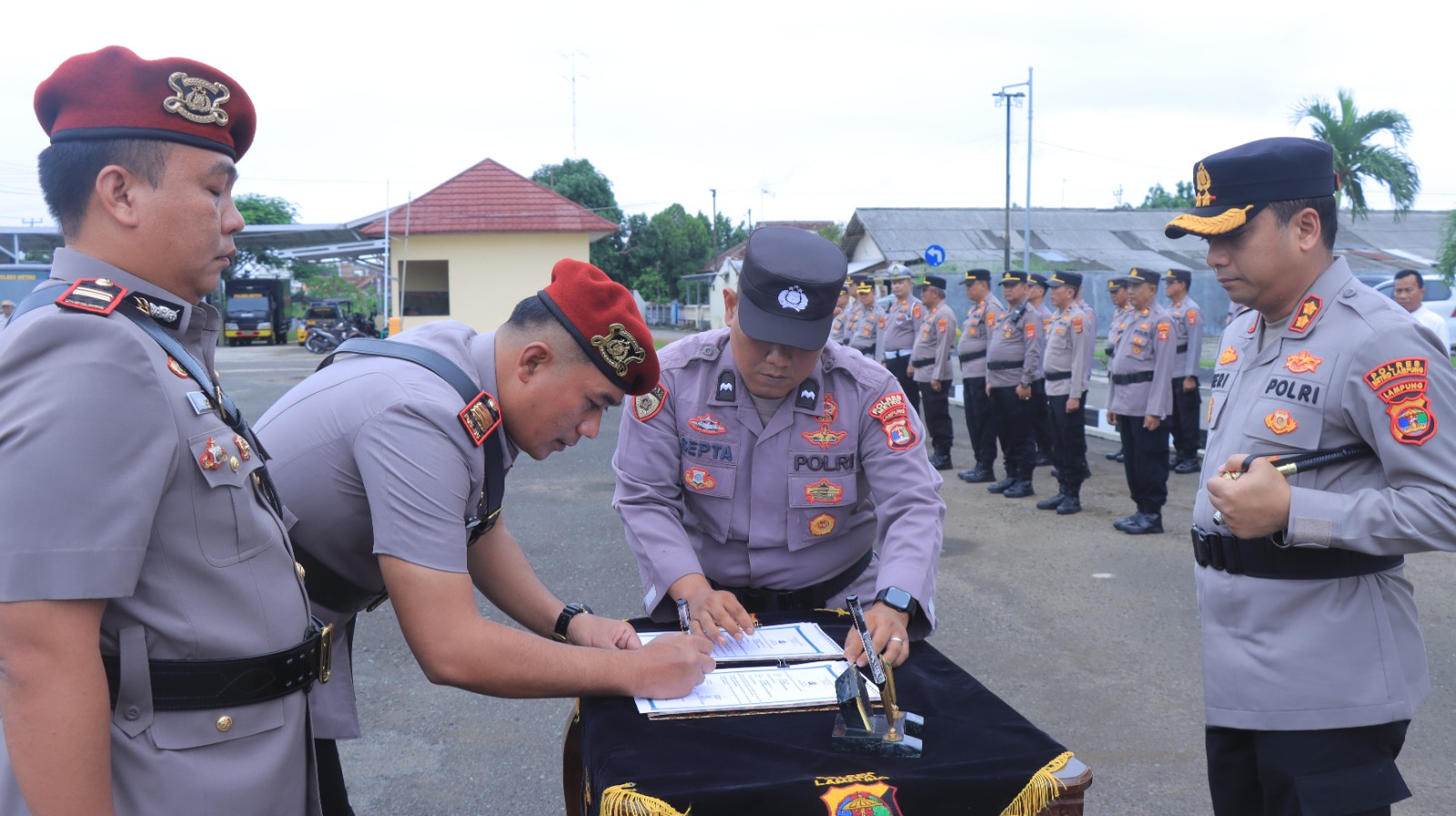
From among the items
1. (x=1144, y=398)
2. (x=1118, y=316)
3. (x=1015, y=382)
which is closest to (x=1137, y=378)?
(x=1144, y=398)

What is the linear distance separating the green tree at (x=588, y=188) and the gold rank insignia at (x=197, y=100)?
3863 centimetres

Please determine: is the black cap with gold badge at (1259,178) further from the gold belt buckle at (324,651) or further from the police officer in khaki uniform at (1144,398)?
the police officer in khaki uniform at (1144,398)

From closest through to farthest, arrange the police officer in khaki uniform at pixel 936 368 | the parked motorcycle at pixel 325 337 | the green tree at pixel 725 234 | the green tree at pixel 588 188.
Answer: the police officer in khaki uniform at pixel 936 368, the parked motorcycle at pixel 325 337, the green tree at pixel 588 188, the green tree at pixel 725 234

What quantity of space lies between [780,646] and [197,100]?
1.46m

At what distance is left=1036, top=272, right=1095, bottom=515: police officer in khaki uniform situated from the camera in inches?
301

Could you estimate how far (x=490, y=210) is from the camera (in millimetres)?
22359

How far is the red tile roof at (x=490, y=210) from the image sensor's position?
71.9 feet

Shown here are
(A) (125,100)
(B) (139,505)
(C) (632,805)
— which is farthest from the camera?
(C) (632,805)

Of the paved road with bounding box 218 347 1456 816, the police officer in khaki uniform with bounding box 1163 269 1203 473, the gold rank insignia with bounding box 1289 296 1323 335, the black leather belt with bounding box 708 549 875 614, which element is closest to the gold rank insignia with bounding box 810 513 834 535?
the black leather belt with bounding box 708 549 875 614

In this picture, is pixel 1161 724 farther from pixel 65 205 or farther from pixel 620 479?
pixel 65 205

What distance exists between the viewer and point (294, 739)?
1.50 m

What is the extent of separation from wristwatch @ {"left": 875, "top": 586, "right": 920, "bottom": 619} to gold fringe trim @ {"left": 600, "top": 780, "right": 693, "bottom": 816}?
0.82 metres

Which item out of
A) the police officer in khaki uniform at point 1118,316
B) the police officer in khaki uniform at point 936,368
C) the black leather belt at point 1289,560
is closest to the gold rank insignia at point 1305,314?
the black leather belt at point 1289,560

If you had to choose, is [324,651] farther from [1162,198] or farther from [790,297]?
[1162,198]
